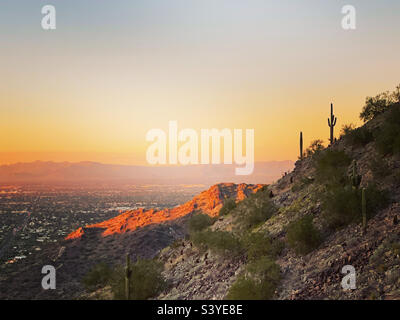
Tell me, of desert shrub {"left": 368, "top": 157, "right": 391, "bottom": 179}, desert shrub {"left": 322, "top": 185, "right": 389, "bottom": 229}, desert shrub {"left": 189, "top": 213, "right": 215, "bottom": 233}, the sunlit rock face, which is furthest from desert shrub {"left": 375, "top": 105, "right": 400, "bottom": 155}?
the sunlit rock face

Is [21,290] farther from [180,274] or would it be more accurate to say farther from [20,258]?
[180,274]

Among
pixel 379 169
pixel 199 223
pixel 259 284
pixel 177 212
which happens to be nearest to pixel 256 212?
pixel 379 169

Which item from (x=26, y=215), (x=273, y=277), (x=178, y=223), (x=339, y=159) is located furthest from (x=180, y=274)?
(x=26, y=215)

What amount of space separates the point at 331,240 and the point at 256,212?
8.83 metres

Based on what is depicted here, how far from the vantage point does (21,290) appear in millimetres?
40375

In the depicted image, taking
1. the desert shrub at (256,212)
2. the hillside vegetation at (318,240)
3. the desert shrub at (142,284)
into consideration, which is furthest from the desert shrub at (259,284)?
the desert shrub at (256,212)

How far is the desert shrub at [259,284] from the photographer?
12.9 meters

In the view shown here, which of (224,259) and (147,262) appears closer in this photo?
(224,259)

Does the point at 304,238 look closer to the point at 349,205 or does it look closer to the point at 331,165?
the point at 349,205

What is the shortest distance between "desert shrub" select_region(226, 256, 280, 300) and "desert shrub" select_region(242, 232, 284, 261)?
5.28 feet

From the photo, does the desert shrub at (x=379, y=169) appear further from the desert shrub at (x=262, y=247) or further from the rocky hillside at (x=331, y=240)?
the desert shrub at (x=262, y=247)

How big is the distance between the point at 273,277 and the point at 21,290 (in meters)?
38.5
